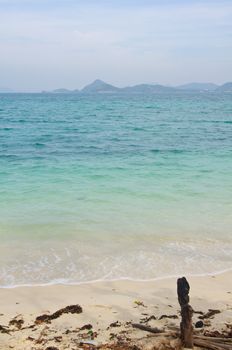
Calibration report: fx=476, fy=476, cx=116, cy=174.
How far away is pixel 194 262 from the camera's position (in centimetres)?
905

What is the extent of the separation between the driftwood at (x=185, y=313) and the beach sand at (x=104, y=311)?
0.44ft

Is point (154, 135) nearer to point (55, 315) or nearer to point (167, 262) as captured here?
point (167, 262)

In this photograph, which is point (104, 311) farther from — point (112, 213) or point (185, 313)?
point (112, 213)

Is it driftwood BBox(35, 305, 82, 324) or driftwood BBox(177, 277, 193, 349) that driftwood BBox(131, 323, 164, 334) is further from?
driftwood BBox(35, 305, 82, 324)

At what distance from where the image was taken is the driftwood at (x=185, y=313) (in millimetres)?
5480

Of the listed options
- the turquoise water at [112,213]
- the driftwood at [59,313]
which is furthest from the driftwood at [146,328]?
the turquoise water at [112,213]

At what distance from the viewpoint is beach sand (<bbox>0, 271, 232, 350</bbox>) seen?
5.97 meters

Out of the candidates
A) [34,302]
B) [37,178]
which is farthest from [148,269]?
[37,178]

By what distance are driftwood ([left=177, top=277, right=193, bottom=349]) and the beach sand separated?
133 millimetres

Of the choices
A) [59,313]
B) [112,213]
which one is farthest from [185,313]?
[112,213]

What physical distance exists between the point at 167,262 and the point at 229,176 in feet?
28.0

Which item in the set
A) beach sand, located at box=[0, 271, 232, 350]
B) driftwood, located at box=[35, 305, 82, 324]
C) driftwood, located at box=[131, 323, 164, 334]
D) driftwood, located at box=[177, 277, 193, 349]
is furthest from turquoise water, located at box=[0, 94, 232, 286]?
driftwood, located at box=[177, 277, 193, 349]

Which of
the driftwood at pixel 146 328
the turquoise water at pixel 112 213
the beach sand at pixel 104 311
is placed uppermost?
the turquoise water at pixel 112 213

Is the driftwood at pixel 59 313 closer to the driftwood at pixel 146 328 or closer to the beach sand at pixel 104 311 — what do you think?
the beach sand at pixel 104 311
